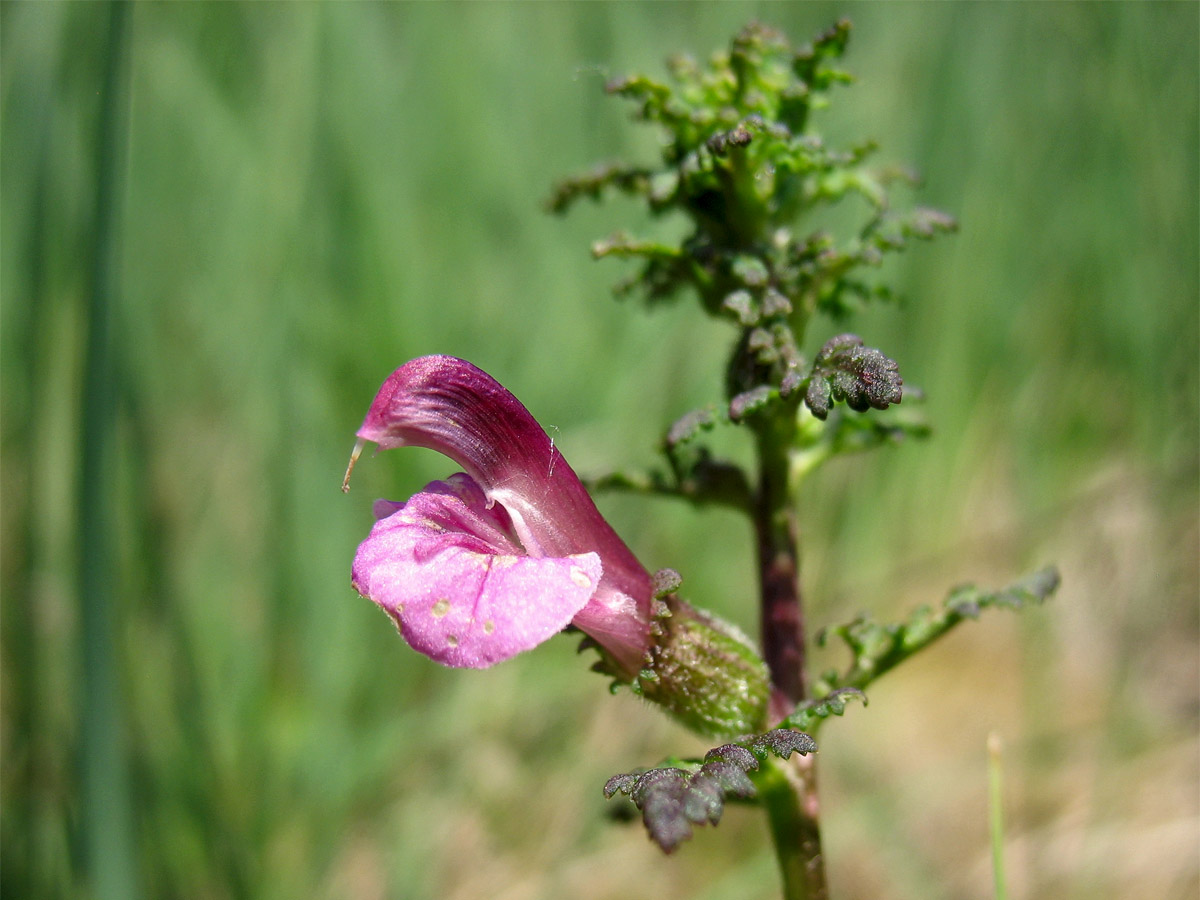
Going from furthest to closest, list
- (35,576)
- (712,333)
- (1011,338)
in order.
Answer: (1011,338) < (712,333) < (35,576)

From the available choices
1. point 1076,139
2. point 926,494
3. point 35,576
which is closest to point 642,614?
point 35,576

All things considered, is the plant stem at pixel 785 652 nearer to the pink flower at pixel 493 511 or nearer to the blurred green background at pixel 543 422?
the pink flower at pixel 493 511

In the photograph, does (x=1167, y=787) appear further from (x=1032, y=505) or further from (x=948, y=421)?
(x=948, y=421)

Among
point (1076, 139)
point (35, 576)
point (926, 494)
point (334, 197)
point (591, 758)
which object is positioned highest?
point (1076, 139)

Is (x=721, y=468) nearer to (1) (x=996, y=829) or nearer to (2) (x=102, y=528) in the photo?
(1) (x=996, y=829)

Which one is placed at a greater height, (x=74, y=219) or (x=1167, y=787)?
(x=74, y=219)

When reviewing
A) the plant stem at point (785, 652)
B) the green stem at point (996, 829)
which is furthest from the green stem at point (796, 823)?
the green stem at point (996, 829)
